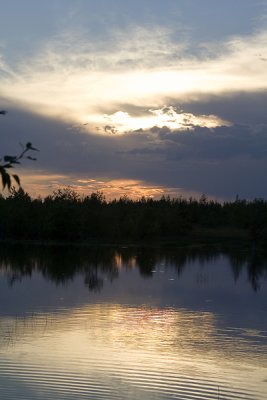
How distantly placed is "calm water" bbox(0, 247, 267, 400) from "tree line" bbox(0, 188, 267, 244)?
3169 centimetres

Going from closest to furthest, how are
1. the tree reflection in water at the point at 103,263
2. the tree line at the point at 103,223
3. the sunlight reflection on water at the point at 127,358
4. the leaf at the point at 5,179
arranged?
the leaf at the point at 5,179 < the sunlight reflection on water at the point at 127,358 < the tree reflection in water at the point at 103,263 < the tree line at the point at 103,223

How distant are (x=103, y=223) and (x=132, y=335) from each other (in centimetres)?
5804

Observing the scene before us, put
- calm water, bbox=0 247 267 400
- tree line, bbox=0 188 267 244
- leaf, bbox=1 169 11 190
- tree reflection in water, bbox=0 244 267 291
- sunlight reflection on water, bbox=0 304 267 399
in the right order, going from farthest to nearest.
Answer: tree line, bbox=0 188 267 244, tree reflection in water, bbox=0 244 267 291, calm water, bbox=0 247 267 400, sunlight reflection on water, bbox=0 304 267 399, leaf, bbox=1 169 11 190

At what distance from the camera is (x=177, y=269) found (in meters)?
38.6

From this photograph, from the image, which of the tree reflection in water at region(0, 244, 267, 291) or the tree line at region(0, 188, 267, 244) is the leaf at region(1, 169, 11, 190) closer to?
the tree reflection in water at region(0, 244, 267, 291)

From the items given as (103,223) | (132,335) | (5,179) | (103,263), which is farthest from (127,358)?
(103,223)

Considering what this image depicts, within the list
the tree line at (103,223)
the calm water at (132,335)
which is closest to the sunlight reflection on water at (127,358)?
the calm water at (132,335)

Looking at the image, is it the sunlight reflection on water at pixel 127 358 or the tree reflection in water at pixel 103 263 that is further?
the tree reflection in water at pixel 103 263

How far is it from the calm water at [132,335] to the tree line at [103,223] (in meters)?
31.7

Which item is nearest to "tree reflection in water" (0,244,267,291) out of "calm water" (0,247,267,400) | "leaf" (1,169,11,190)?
"calm water" (0,247,267,400)

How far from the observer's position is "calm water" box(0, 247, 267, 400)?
11727mm

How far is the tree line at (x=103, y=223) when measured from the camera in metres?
68.8

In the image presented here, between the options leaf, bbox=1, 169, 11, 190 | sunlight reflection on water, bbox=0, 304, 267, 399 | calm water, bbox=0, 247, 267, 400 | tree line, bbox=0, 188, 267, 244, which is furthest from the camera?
tree line, bbox=0, 188, 267, 244

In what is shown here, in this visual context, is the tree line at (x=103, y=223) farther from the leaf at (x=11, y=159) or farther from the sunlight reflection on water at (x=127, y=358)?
the leaf at (x=11, y=159)
